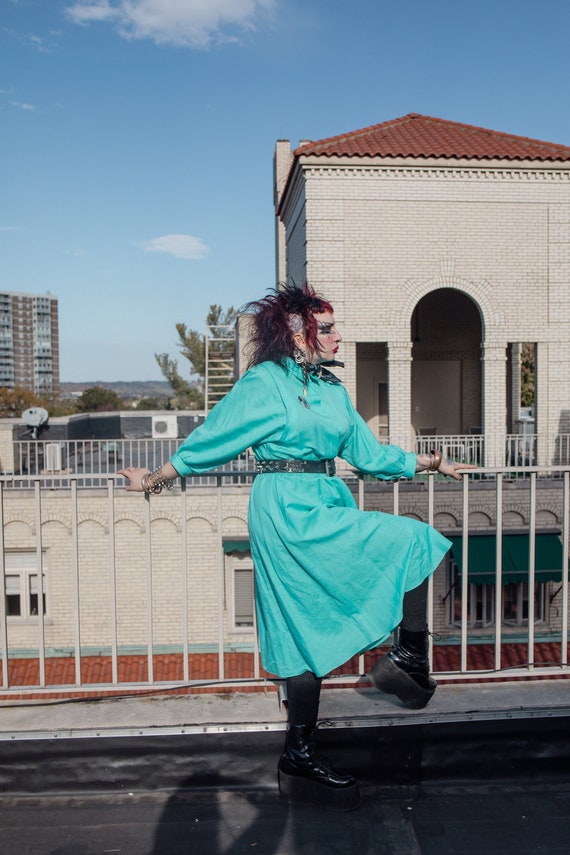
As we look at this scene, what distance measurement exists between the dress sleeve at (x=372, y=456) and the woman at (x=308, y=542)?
66 mm

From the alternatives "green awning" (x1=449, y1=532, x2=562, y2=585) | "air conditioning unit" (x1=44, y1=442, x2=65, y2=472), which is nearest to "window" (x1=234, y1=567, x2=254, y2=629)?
"green awning" (x1=449, y1=532, x2=562, y2=585)

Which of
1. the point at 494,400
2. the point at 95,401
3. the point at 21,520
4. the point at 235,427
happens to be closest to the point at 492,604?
the point at 494,400

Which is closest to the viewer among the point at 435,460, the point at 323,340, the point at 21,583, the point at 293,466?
the point at 293,466

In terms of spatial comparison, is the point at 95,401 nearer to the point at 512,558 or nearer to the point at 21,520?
the point at 21,520

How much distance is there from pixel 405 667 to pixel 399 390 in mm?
13532

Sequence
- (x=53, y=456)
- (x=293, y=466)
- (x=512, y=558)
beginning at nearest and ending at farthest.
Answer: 1. (x=293, y=466)
2. (x=512, y=558)
3. (x=53, y=456)

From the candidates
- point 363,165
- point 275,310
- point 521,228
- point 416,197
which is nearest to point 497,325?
point 521,228

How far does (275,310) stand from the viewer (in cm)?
259

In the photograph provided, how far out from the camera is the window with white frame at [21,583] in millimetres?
13914

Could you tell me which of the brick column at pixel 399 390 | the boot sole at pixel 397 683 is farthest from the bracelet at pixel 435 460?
the brick column at pixel 399 390

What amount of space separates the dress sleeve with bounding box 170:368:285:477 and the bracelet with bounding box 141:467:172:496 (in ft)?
0.41

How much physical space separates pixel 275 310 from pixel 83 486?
12.5m

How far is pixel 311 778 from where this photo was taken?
8.27 feet

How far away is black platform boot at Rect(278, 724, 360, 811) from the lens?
250 cm
